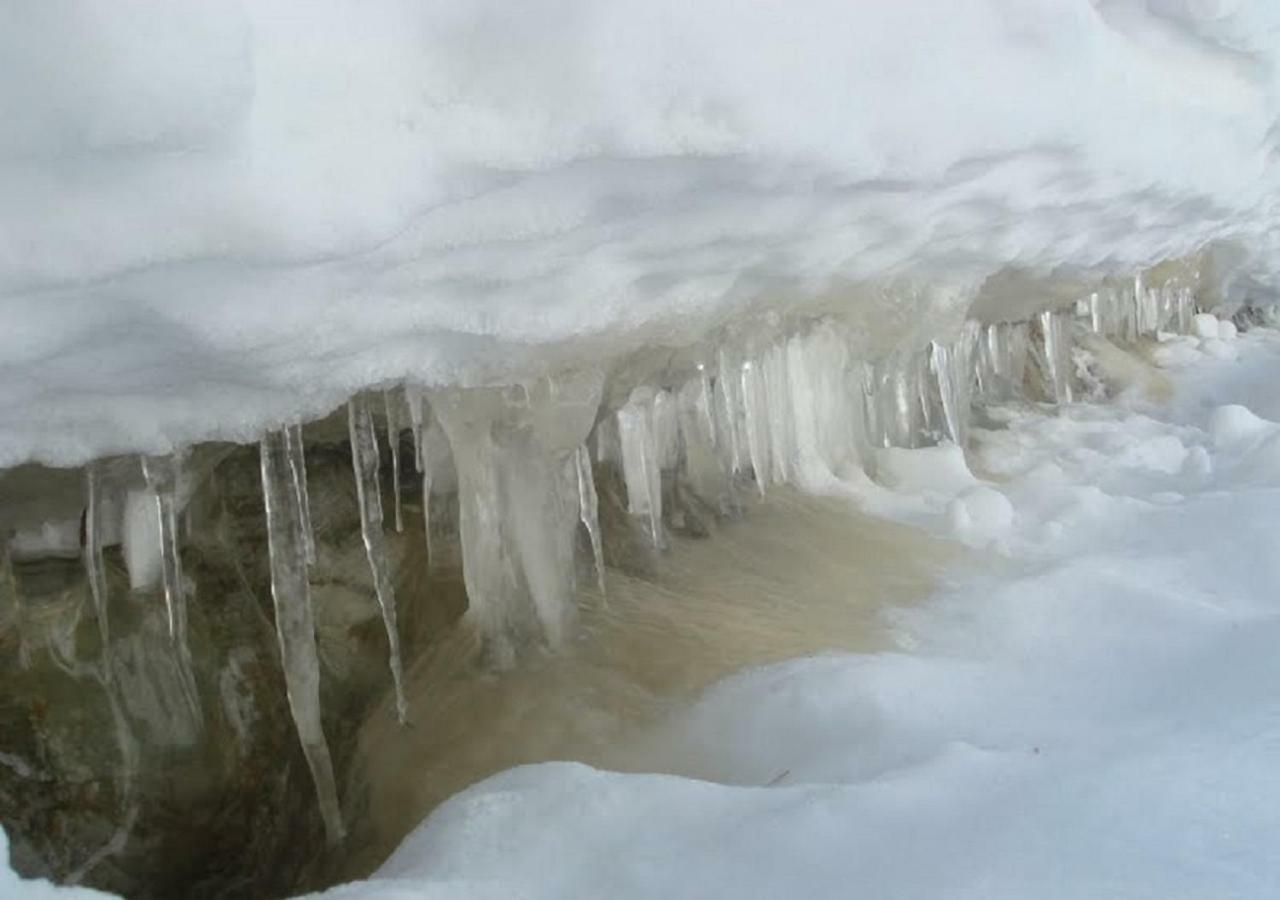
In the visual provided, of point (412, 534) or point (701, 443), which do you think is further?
point (701, 443)

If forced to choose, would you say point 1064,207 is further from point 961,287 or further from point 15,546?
point 15,546

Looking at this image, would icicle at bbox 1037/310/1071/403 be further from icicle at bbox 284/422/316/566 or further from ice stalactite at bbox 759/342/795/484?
icicle at bbox 284/422/316/566

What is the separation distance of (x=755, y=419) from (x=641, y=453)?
1.72ft

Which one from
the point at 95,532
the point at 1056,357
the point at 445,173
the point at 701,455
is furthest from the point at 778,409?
the point at 1056,357

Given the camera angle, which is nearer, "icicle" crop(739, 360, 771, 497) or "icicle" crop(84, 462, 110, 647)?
"icicle" crop(84, 462, 110, 647)

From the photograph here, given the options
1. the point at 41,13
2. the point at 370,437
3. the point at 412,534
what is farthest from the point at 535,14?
the point at 412,534

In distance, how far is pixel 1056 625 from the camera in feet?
8.61

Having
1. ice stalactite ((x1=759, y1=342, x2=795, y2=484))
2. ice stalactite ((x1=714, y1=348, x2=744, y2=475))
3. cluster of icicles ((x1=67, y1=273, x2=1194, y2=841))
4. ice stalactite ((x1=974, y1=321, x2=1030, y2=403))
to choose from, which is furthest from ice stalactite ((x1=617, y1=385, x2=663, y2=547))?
ice stalactite ((x1=974, y1=321, x2=1030, y2=403))

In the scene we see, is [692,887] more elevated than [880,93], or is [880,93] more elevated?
[880,93]

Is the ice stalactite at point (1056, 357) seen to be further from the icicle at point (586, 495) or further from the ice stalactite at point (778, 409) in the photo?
the icicle at point (586, 495)

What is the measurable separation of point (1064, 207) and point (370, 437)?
6.90 feet

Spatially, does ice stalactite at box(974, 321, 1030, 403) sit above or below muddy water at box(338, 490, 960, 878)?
above

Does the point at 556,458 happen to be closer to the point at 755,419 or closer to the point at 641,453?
the point at 641,453

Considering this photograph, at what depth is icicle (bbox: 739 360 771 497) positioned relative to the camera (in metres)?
3.60
